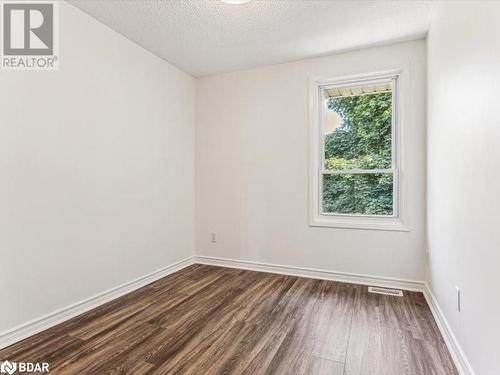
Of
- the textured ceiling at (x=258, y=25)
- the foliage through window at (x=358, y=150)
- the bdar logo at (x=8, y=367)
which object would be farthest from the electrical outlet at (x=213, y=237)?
the bdar logo at (x=8, y=367)

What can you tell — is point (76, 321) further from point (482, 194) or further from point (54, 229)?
point (482, 194)

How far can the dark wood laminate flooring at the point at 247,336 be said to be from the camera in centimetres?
174

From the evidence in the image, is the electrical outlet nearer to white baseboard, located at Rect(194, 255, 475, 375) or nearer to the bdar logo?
white baseboard, located at Rect(194, 255, 475, 375)

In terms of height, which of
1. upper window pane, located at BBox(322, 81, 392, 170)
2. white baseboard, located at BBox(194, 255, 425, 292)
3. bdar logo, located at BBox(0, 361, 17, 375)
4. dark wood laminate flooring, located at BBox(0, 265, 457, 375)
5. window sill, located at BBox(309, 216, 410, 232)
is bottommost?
dark wood laminate flooring, located at BBox(0, 265, 457, 375)

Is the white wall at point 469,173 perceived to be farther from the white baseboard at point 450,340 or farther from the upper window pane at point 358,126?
the upper window pane at point 358,126

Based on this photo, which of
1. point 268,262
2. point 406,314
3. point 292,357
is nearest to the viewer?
point 292,357

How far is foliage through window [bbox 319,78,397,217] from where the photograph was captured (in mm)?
3197

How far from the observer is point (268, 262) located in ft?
11.8

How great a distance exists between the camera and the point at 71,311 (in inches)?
92.0

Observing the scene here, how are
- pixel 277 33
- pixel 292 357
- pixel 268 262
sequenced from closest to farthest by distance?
pixel 292 357 < pixel 277 33 < pixel 268 262

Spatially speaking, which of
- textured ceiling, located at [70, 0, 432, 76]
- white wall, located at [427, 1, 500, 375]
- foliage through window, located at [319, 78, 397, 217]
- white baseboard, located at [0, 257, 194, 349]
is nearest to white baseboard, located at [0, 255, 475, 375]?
white baseboard, located at [0, 257, 194, 349]

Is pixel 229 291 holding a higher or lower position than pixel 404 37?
lower

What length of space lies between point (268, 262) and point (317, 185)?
1183 mm

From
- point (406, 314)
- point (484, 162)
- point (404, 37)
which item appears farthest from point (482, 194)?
point (404, 37)
